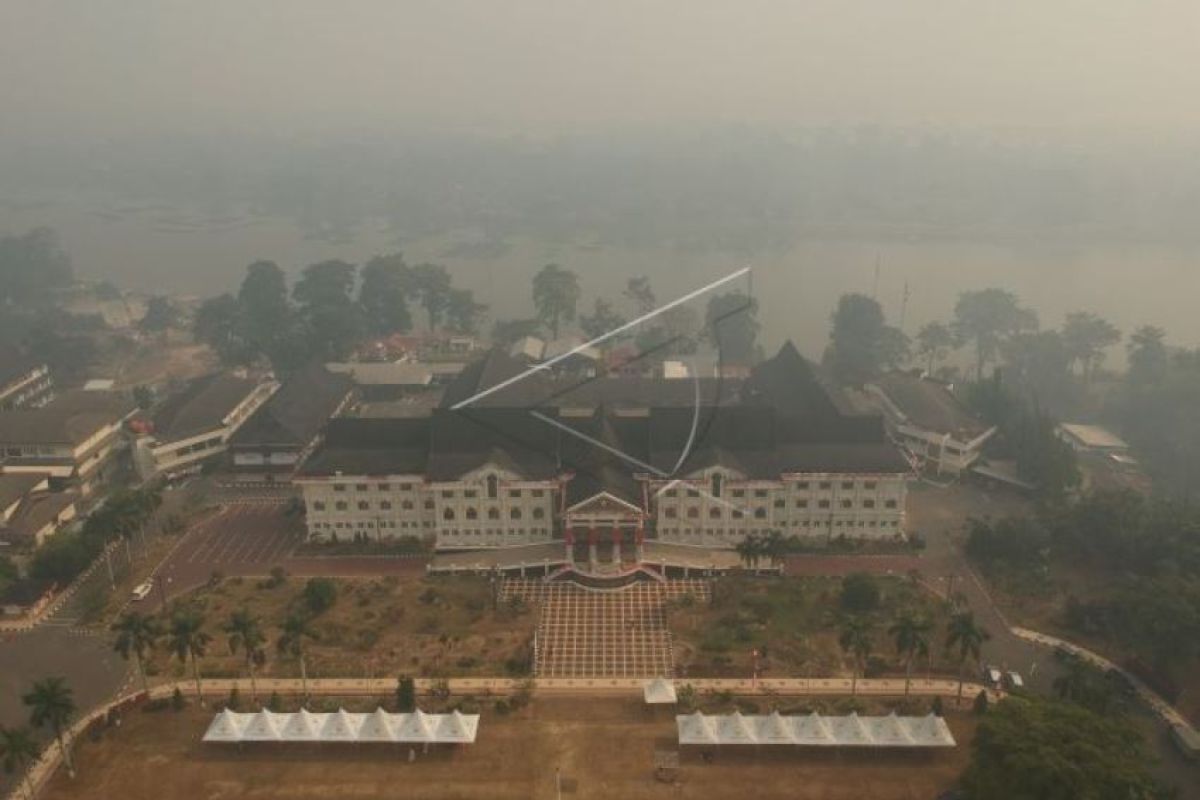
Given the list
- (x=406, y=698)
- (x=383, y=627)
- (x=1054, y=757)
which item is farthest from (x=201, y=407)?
(x=1054, y=757)

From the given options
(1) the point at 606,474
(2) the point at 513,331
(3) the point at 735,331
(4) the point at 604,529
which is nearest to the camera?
(4) the point at 604,529

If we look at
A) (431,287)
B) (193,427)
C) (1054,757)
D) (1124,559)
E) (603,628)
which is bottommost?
(603,628)

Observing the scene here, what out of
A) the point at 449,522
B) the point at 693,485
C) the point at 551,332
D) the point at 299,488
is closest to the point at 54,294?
the point at 551,332

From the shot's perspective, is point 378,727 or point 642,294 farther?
point 642,294

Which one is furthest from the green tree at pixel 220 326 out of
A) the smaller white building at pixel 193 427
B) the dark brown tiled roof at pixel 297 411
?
the dark brown tiled roof at pixel 297 411

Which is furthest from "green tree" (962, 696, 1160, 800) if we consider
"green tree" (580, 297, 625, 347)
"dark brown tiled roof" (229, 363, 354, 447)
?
"green tree" (580, 297, 625, 347)

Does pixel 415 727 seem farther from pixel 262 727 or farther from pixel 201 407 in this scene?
pixel 201 407

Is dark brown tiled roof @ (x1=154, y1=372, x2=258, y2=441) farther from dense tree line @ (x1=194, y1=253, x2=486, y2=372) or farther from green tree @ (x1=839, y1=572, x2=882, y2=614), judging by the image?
green tree @ (x1=839, y1=572, x2=882, y2=614)
